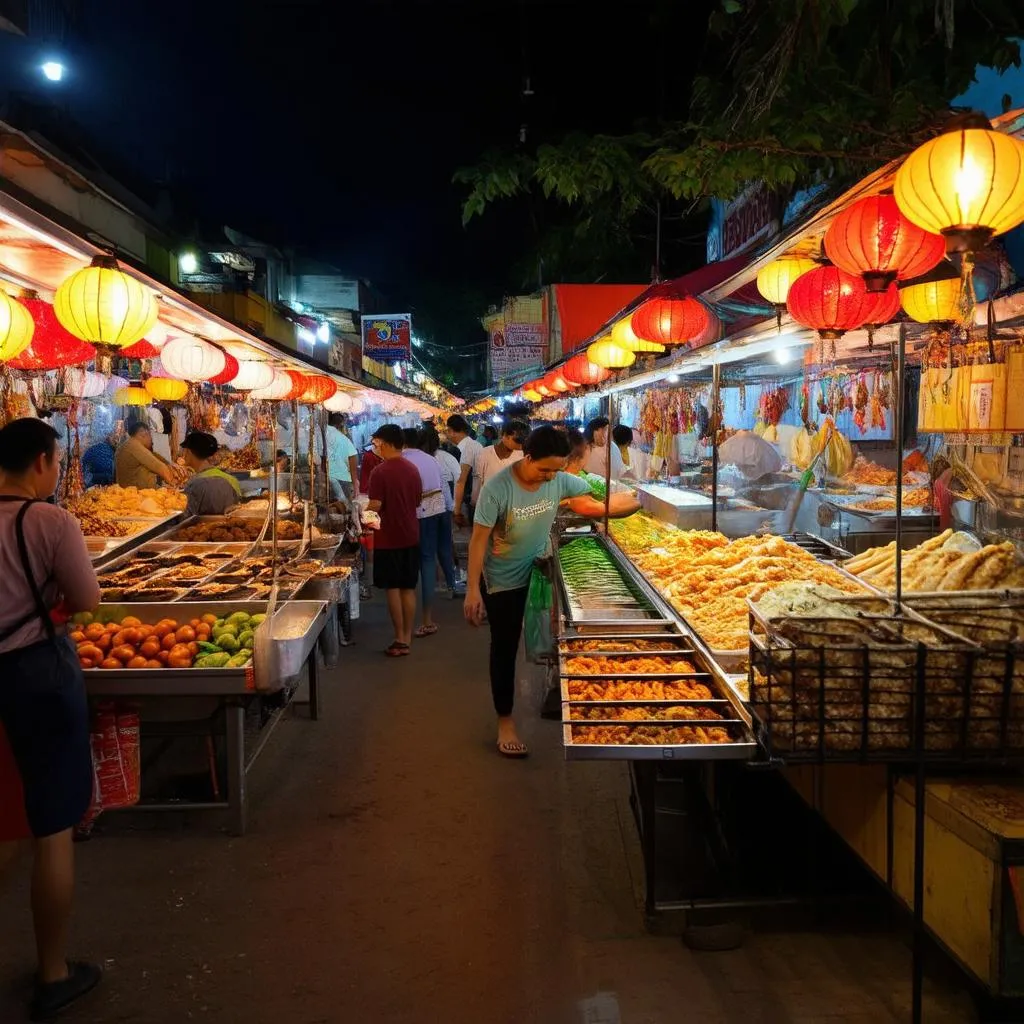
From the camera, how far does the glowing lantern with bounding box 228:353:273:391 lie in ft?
29.8

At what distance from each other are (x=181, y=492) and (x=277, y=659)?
778 cm

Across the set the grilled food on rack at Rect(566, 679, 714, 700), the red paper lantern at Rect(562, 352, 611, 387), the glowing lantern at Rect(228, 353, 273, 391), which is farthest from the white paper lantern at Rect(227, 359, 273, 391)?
the grilled food on rack at Rect(566, 679, 714, 700)

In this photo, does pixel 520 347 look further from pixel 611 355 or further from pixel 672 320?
pixel 672 320

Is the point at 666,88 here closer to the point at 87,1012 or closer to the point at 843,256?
the point at 843,256

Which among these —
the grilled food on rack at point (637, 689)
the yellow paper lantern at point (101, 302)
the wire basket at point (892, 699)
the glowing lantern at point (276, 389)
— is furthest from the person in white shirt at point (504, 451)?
the wire basket at point (892, 699)

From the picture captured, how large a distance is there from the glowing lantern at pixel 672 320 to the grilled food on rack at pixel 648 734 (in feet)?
13.2

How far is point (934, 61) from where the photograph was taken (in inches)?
314

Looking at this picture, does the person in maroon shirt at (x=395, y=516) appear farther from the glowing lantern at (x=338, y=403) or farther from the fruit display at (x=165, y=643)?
the glowing lantern at (x=338, y=403)

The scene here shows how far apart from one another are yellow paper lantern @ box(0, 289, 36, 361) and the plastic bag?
13.6ft

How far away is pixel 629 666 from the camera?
15.2 ft

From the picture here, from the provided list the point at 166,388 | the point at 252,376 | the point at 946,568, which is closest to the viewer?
the point at 946,568

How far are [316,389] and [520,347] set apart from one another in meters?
10.4

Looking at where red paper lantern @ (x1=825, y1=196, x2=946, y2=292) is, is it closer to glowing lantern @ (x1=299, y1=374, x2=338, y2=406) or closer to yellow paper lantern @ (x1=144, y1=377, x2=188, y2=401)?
glowing lantern @ (x1=299, y1=374, x2=338, y2=406)

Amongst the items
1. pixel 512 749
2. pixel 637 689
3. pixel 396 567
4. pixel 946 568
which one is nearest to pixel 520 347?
pixel 396 567
